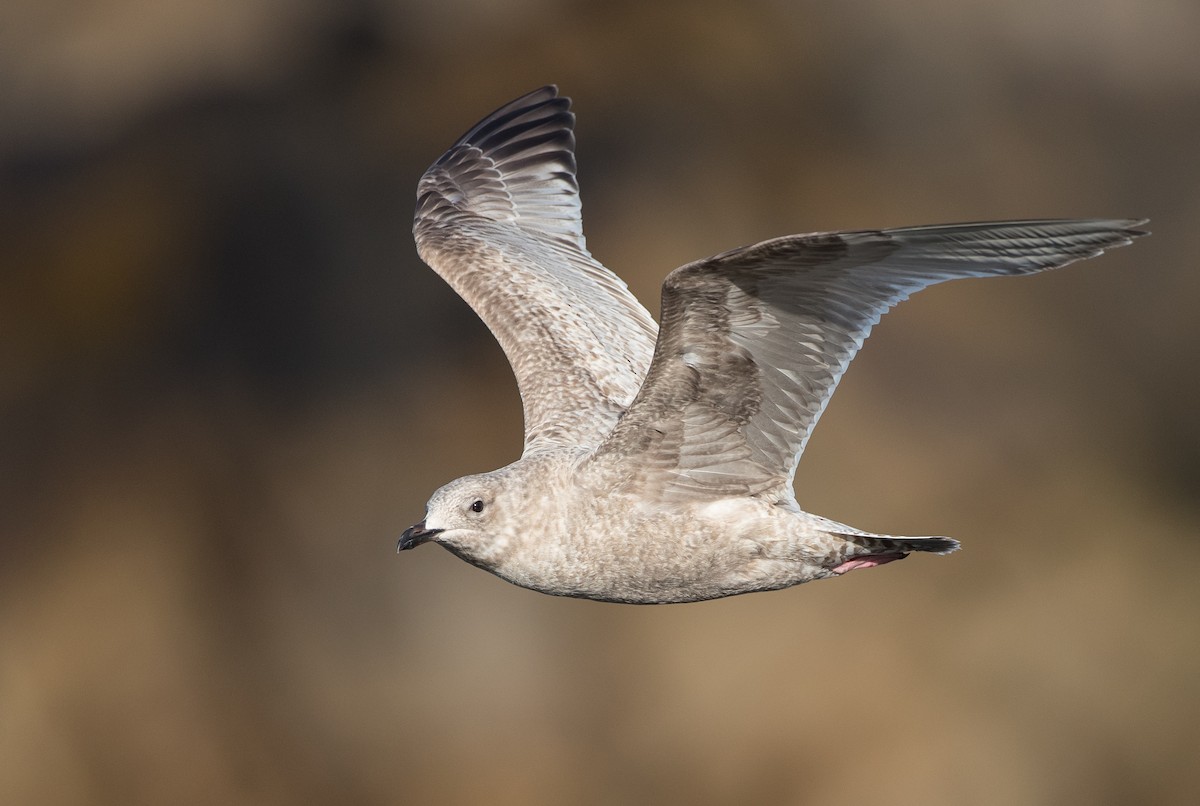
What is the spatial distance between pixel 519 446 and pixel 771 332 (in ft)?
27.0

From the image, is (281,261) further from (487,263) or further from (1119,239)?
(1119,239)

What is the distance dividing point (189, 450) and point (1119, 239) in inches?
443

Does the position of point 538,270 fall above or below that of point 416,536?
above

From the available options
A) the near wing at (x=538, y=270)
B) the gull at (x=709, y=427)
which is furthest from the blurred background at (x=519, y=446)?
the gull at (x=709, y=427)

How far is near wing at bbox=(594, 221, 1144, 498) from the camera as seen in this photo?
5211mm

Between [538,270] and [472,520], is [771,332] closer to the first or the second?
[472,520]

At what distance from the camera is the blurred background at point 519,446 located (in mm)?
13211

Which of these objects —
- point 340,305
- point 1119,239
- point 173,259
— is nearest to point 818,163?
point 340,305

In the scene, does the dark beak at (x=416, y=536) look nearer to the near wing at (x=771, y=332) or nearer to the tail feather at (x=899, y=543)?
the near wing at (x=771, y=332)

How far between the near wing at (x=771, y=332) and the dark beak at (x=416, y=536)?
2.37ft

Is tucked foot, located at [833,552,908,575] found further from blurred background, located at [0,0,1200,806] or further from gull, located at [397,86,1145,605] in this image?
blurred background, located at [0,0,1200,806]

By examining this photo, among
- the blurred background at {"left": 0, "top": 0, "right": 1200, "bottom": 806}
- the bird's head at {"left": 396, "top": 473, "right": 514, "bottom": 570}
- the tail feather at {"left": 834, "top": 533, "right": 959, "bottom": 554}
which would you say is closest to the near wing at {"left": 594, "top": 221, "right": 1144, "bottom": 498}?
the tail feather at {"left": 834, "top": 533, "right": 959, "bottom": 554}

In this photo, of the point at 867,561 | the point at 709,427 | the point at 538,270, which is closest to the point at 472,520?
the point at 709,427

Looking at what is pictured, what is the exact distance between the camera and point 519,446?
1382 cm
